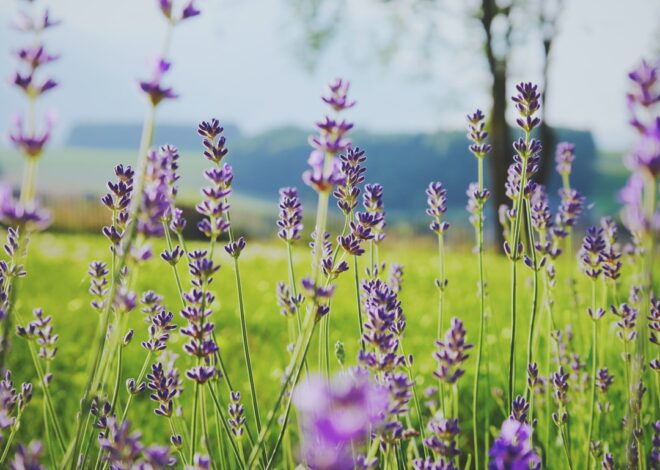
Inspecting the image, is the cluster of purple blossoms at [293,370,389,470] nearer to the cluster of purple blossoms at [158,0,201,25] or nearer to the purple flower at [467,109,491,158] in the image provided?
the cluster of purple blossoms at [158,0,201,25]

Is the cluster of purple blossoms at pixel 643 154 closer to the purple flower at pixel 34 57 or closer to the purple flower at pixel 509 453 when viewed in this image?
the purple flower at pixel 509 453

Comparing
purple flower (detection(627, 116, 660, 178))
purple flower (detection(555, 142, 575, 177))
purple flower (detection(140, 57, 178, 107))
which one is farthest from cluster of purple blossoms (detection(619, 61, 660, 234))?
purple flower (detection(555, 142, 575, 177))

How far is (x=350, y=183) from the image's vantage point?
183 centimetres

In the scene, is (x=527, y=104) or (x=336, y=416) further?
(x=527, y=104)

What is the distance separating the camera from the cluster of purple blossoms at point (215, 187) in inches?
57.3

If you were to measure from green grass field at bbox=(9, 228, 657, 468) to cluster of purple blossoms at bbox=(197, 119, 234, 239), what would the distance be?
0.43 m

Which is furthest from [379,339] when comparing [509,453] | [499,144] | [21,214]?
[499,144]

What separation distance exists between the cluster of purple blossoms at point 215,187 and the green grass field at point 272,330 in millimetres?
428

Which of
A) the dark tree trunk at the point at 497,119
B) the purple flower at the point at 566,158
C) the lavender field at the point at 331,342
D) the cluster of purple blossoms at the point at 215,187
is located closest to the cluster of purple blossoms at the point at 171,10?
the lavender field at the point at 331,342

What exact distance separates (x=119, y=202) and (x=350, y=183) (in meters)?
0.61

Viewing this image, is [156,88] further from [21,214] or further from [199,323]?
[199,323]

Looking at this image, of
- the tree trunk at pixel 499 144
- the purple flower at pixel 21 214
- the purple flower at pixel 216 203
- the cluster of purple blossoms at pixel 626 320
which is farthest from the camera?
the tree trunk at pixel 499 144

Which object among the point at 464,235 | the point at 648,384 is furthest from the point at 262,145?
the point at 648,384

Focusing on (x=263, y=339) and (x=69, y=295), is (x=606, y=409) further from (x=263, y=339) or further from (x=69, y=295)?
(x=69, y=295)
